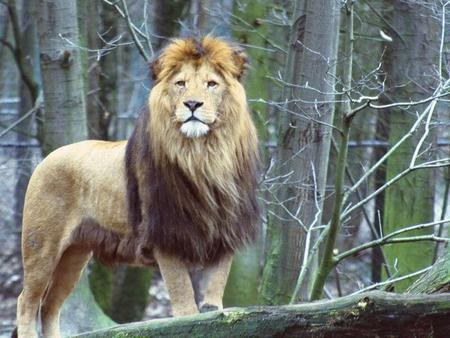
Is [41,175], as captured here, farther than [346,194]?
Yes

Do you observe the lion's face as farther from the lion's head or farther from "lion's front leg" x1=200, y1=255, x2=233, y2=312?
"lion's front leg" x1=200, y1=255, x2=233, y2=312

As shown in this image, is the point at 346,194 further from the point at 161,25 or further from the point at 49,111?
the point at 161,25

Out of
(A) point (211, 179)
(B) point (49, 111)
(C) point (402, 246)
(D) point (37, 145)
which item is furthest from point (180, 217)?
(D) point (37, 145)

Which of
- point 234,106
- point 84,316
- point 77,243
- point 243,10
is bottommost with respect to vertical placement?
point 84,316

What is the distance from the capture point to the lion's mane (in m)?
6.16

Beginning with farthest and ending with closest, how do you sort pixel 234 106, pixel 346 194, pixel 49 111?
Answer: pixel 49 111 < pixel 346 194 < pixel 234 106

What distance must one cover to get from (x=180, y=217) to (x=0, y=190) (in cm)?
807

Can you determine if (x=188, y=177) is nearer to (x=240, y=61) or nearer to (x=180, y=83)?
(x=180, y=83)

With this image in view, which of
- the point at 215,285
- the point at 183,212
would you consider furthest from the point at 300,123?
the point at 215,285

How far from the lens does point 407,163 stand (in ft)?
31.6

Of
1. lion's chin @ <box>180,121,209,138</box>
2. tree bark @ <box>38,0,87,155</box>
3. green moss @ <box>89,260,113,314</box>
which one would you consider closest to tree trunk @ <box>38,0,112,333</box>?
tree bark @ <box>38,0,87,155</box>

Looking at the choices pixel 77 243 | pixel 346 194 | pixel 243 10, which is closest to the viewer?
pixel 346 194

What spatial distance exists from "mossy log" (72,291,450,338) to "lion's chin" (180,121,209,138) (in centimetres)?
204

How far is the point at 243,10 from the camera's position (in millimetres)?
10648
